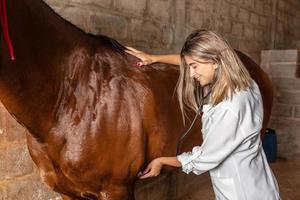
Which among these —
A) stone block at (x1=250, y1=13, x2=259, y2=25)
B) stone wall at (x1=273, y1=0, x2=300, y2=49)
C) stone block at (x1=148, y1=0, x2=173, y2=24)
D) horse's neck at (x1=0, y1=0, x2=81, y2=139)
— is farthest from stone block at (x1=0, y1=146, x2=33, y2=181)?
stone wall at (x1=273, y1=0, x2=300, y2=49)

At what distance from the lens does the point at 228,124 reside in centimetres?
118

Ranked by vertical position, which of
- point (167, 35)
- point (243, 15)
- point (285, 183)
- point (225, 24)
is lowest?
point (285, 183)

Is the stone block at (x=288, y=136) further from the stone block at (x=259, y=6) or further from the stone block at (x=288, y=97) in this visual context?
the stone block at (x=259, y=6)

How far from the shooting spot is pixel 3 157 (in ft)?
5.77

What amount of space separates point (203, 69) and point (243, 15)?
10.7 feet

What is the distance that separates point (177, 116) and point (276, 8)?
405 cm

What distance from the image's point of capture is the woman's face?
124 cm

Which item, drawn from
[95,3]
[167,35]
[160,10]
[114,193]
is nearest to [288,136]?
[167,35]

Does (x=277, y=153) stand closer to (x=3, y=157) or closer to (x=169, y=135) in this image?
Result: (x=169, y=135)

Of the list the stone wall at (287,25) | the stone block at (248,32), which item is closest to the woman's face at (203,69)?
the stone block at (248,32)

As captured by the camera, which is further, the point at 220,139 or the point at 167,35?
the point at 167,35

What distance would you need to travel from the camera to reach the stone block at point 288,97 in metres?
4.39

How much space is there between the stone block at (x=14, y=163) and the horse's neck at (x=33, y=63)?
56cm

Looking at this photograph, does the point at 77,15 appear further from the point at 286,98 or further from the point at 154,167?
the point at 286,98
